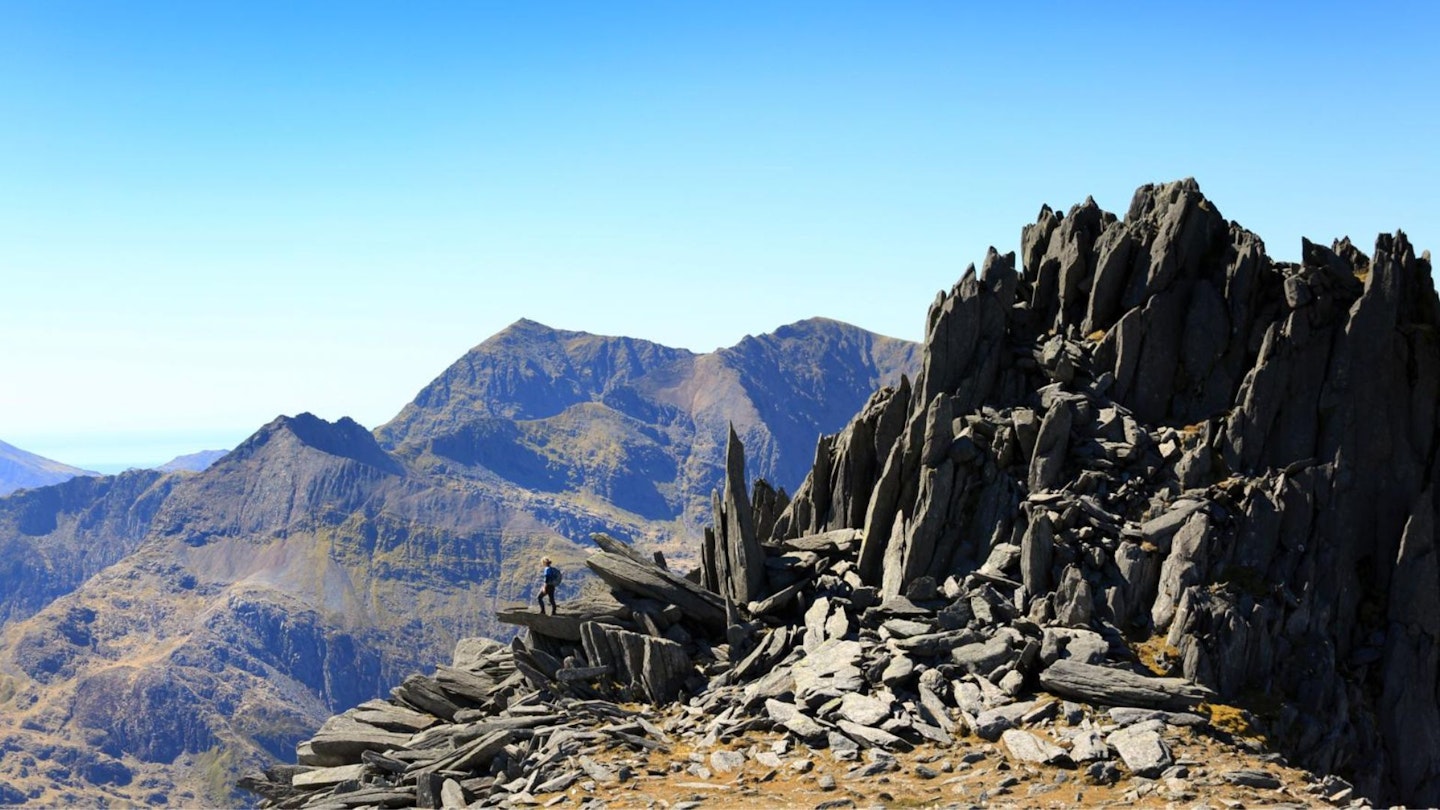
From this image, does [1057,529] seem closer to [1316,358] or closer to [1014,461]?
[1014,461]

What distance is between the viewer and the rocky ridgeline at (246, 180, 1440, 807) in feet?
151

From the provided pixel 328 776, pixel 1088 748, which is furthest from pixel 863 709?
pixel 328 776

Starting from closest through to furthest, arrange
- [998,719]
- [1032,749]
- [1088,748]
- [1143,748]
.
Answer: [1143,748] < [1088,748] < [1032,749] < [998,719]

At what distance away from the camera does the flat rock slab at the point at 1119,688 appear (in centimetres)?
4444

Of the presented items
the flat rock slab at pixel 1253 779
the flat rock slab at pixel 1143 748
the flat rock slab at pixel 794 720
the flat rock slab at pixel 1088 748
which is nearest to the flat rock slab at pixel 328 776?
the flat rock slab at pixel 794 720

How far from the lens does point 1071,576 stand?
50406 millimetres

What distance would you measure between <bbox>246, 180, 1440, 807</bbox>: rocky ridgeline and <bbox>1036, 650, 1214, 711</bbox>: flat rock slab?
110 millimetres

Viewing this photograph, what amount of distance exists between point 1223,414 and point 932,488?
15908 mm

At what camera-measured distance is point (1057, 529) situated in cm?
5303

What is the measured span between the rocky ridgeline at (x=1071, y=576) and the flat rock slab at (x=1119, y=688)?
11cm

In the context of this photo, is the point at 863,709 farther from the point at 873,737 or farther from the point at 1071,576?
the point at 1071,576

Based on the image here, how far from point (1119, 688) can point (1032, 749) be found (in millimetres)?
5142

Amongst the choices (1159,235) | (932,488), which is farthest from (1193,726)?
(1159,235)

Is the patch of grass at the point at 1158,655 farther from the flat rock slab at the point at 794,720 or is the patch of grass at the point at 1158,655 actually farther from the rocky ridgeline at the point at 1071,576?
the flat rock slab at the point at 794,720
